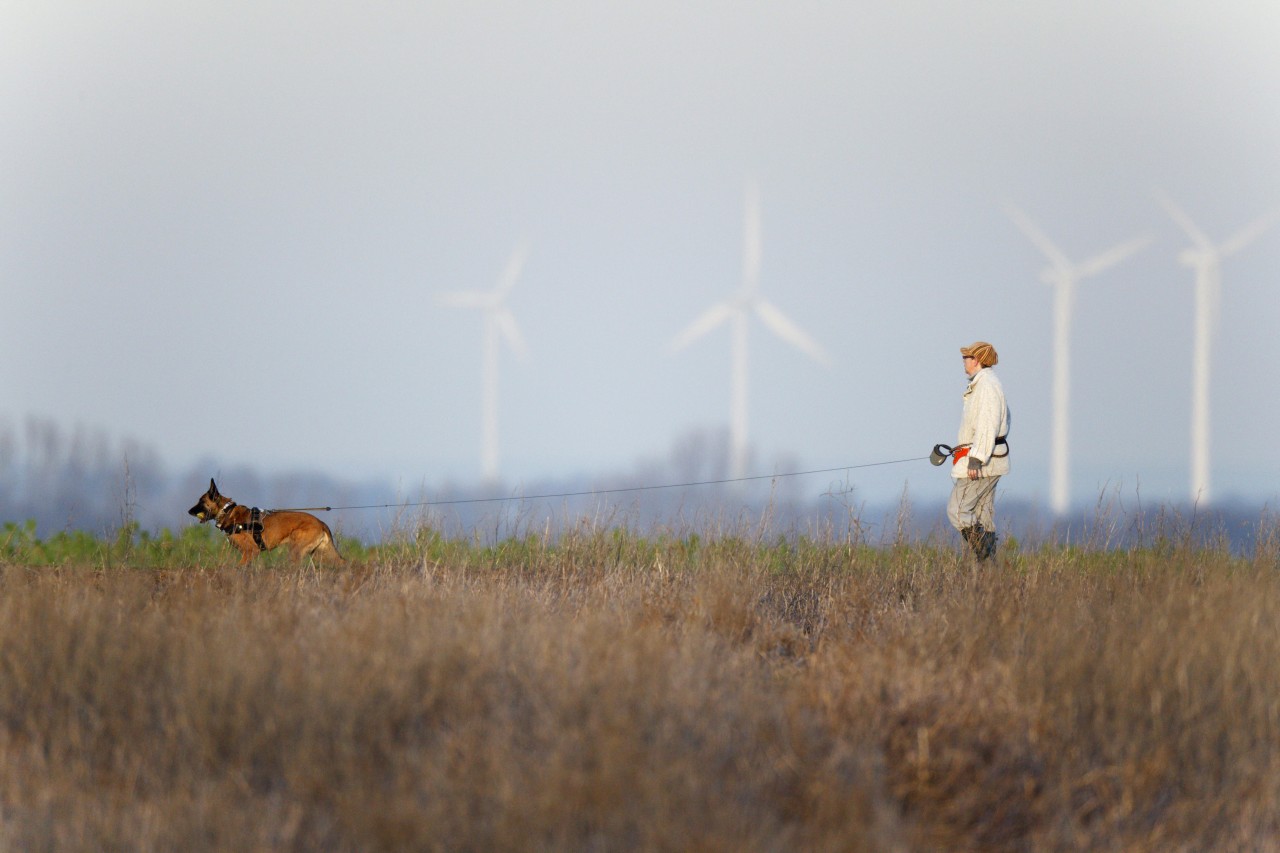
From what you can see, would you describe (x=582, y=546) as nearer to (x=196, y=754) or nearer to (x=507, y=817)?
(x=196, y=754)

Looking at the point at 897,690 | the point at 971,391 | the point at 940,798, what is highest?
the point at 971,391

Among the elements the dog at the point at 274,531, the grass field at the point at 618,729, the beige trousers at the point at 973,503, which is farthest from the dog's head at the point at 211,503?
the beige trousers at the point at 973,503

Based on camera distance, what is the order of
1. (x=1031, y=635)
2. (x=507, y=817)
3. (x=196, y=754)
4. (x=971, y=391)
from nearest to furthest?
(x=507, y=817) < (x=196, y=754) < (x=1031, y=635) < (x=971, y=391)

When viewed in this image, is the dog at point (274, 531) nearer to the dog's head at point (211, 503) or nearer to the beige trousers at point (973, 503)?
the dog's head at point (211, 503)

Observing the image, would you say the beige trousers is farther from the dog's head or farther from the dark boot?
the dog's head

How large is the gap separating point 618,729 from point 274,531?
7.49 meters

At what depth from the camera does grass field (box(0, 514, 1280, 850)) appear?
4.28 meters

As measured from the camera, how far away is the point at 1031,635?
268 inches

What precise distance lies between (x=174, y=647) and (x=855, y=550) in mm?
6809

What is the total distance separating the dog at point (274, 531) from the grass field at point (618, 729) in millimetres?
3777

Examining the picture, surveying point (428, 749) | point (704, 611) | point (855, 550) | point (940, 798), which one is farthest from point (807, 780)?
point (855, 550)

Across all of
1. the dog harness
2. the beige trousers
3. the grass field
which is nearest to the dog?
the dog harness

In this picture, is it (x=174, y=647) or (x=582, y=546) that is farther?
(x=582, y=546)

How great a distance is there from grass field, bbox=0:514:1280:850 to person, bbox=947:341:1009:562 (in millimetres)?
3341
